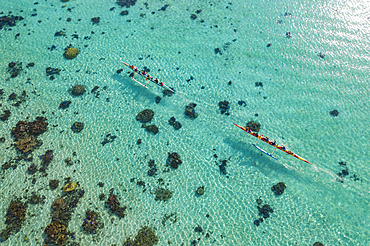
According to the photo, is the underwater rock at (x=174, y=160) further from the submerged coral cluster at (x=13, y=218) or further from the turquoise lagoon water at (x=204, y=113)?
the submerged coral cluster at (x=13, y=218)

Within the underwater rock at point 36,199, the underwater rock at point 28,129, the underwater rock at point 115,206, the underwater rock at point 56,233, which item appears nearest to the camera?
the underwater rock at point 56,233

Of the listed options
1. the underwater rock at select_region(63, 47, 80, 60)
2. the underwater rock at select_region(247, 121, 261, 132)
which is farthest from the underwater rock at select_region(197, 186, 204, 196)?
the underwater rock at select_region(63, 47, 80, 60)

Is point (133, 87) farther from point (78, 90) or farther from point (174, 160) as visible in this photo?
point (174, 160)

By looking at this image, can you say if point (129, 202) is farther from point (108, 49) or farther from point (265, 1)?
point (265, 1)

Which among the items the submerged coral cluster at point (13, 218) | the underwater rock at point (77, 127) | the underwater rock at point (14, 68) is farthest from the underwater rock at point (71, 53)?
the submerged coral cluster at point (13, 218)

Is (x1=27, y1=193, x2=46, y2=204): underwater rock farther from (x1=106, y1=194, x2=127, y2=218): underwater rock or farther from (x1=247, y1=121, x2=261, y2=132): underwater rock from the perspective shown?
(x1=247, y1=121, x2=261, y2=132): underwater rock

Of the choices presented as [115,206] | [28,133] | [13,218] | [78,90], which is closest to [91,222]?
[115,206]
